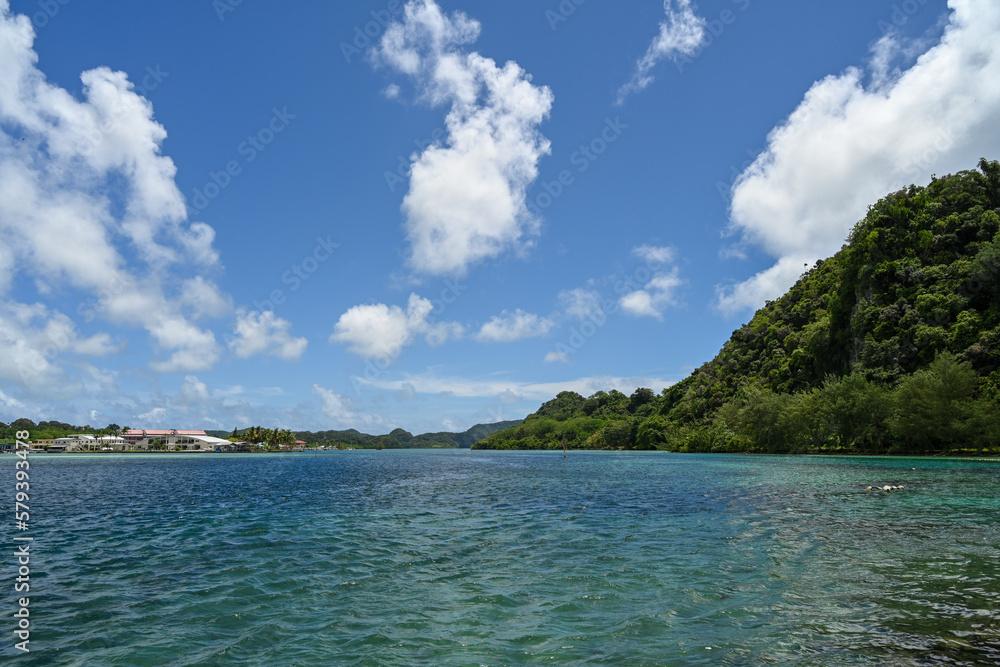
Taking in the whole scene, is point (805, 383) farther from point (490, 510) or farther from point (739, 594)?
point (739, 594)

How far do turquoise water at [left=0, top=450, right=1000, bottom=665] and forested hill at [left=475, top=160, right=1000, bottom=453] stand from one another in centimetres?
4793

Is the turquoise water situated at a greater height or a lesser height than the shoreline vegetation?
lesser

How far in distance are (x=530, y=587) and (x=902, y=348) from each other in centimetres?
9667

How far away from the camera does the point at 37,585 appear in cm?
1438

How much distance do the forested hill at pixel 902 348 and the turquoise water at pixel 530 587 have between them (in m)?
47.9

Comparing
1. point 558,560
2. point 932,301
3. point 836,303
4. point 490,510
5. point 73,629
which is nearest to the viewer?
point 73,629

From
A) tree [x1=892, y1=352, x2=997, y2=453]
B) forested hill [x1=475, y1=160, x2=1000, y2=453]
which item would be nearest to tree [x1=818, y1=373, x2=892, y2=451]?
forested hill [x1=475, y1=160, x2=1000, y2=453]

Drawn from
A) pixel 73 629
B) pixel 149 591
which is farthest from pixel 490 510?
pixel 73 629

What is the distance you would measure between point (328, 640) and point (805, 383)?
437ft

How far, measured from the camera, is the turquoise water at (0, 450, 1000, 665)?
928cm

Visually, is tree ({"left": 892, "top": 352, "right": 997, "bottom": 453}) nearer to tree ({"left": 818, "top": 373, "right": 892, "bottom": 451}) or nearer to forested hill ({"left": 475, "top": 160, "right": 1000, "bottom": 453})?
forested hill ({"left": 475, "top": 160, "right": 1000, "bottom": 453})

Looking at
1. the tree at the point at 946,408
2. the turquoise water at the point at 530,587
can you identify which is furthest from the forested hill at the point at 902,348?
the turquoise water at the point at 530,587

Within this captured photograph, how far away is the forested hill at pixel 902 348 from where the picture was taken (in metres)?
64.0

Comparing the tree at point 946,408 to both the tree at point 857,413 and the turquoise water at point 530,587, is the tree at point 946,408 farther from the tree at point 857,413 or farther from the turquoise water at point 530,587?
the turquoise water at point 530,587
